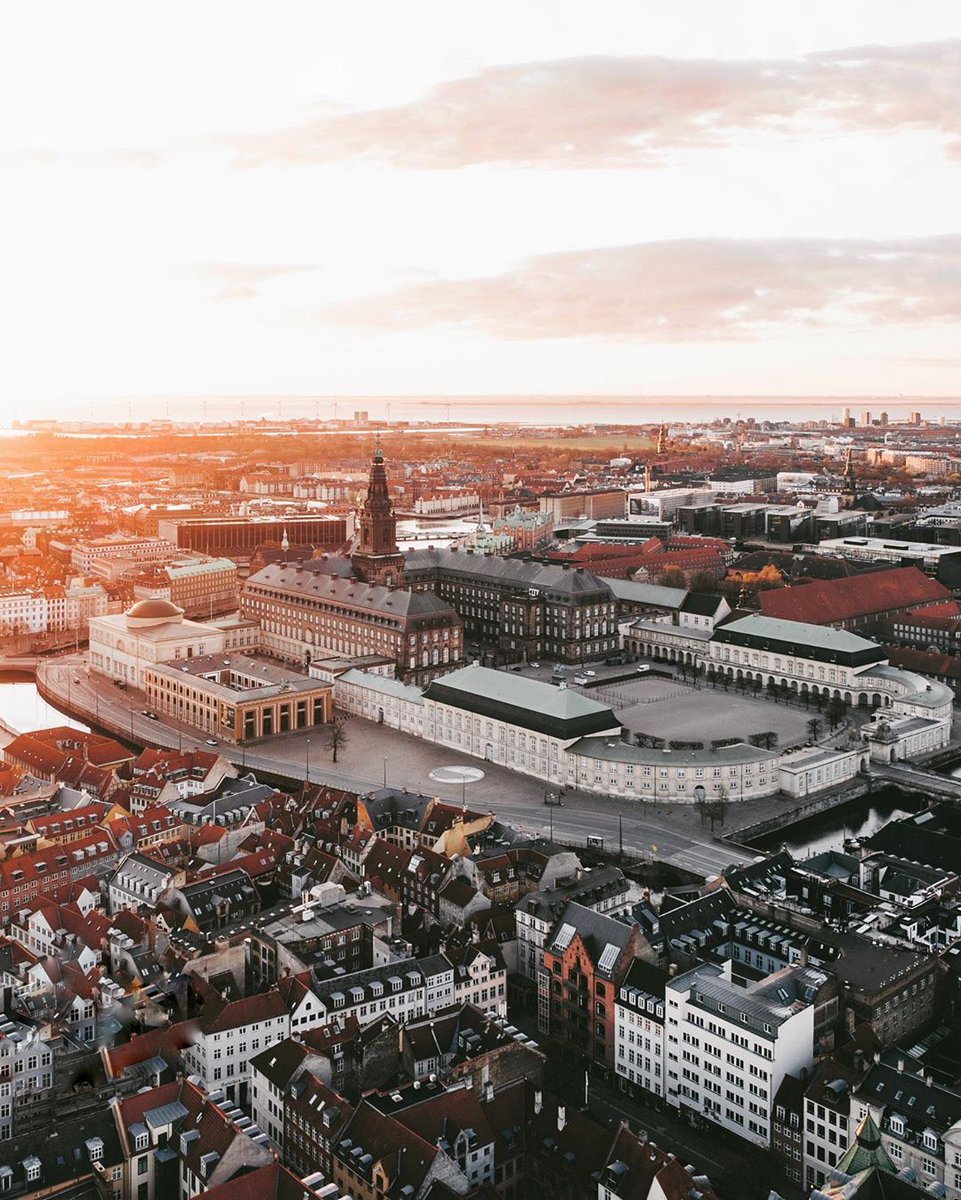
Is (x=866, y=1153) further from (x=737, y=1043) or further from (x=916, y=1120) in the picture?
(x=737, y=1043)

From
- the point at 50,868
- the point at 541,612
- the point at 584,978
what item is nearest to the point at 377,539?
the point at 541,612

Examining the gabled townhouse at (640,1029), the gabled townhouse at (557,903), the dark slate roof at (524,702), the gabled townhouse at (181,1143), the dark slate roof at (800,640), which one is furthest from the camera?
the dark slate roof at (800,640)

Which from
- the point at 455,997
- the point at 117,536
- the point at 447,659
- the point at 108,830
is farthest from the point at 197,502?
the point at 455,997

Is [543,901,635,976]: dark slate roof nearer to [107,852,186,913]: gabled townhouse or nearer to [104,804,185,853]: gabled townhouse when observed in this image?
[107,852,186,913]: gabled townhouse

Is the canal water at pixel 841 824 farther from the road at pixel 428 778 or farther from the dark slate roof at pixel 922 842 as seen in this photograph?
the dark slate roof at pixel 922 842

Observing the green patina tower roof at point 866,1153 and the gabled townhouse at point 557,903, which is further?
the gabled townhouse at point 557,903

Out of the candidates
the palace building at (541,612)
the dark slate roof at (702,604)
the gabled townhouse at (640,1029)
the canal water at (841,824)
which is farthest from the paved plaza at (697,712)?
the gabled townhouse at (640,1029)

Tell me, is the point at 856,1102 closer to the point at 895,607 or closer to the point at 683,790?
the point at 683,790
